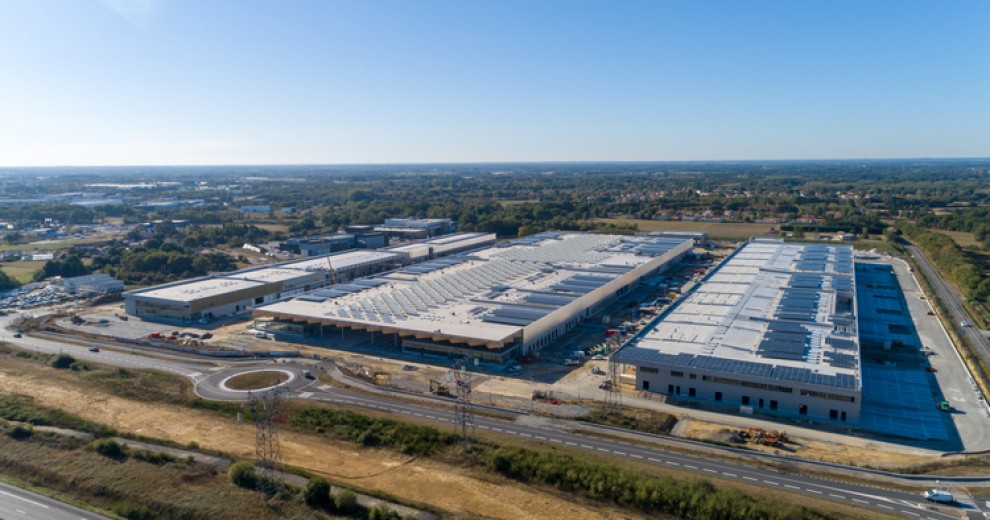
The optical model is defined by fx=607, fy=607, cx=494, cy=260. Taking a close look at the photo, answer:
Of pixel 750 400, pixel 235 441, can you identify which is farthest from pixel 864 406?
pixel 235 441

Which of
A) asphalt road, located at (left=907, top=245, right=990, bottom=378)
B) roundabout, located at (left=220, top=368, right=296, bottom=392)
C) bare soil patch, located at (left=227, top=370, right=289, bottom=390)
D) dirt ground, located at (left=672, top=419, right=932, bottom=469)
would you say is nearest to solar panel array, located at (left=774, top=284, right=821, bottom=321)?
asphalt road, located at (left=907, top=245, right=990, bottom=378)

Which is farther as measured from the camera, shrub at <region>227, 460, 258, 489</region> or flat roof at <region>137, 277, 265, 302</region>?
flat roof at <region>137, 277, 265, 302</region>

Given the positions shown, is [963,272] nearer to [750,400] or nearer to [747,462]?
[750,400]

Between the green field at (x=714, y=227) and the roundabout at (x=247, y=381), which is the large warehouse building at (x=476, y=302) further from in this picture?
the green field at (x=714, y=227)

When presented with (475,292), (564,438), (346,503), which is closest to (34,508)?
(346,503)

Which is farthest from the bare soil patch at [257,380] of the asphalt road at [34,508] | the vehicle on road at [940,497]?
the vehicle on road at [940,497]

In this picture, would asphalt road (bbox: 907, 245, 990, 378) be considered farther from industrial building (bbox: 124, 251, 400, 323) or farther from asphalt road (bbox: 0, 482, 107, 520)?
industrial building (bbox: 124, 251, 400, 323)
